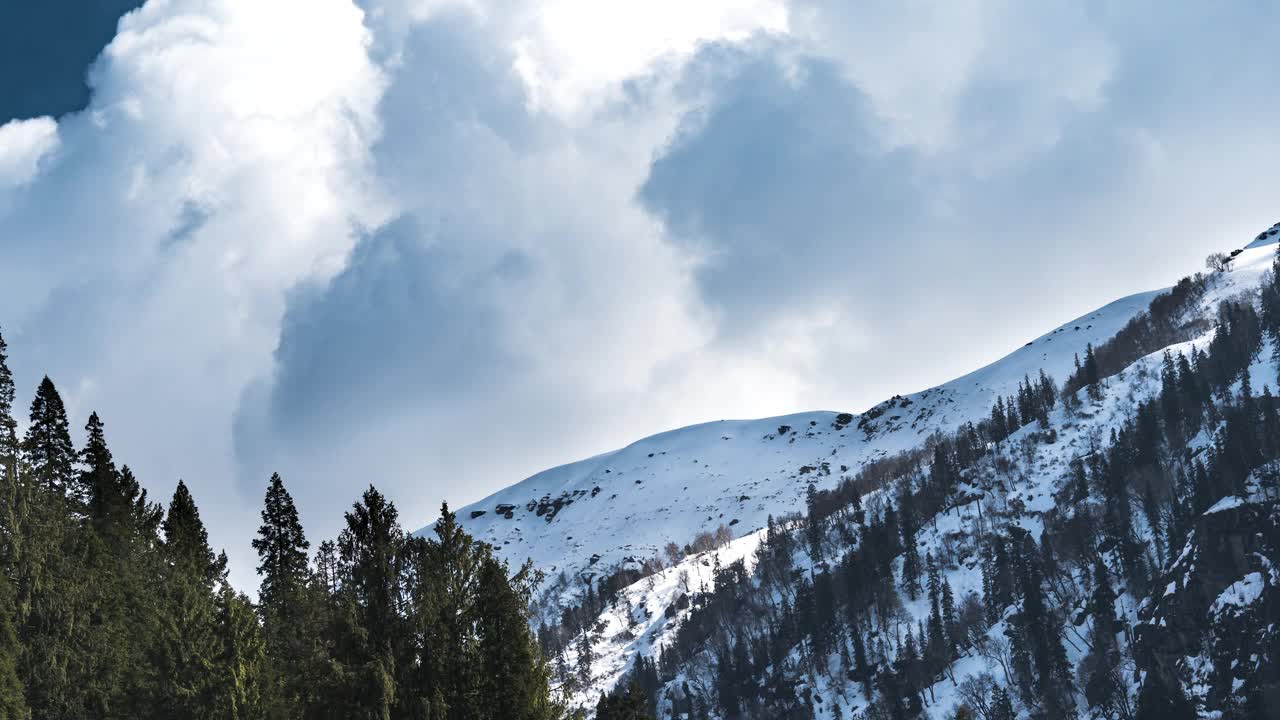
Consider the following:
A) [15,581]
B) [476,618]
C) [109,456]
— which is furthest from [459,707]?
[109,456]

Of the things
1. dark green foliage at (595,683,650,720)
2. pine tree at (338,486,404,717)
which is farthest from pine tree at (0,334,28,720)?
dark green foliage at (595,683,650,720)

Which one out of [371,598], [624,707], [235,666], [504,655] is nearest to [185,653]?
[235,666]

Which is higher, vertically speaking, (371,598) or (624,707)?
(371,598)

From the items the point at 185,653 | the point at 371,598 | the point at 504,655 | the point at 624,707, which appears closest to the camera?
the point at 371,598

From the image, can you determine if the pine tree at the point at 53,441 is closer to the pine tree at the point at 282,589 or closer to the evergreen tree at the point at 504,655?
the pine tree at the point at 282,589

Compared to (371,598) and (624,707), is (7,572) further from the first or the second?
(624,707)

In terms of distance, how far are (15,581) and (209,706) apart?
13786 mm

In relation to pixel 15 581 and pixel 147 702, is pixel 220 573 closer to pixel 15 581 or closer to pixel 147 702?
pixel 15 581

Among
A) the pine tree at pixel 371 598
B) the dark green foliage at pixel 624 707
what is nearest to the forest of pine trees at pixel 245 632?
the pine tree at pixel 371 598

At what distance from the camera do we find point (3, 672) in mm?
43156

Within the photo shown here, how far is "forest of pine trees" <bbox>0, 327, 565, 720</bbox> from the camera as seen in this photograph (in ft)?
A: 120

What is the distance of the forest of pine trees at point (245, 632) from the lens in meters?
36.7

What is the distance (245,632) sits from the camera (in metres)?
43.6

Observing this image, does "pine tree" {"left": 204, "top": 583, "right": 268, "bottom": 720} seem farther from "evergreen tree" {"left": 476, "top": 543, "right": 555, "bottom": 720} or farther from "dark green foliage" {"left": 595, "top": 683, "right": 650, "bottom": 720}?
"dark green foliage" {"left": 595, "top": 683, "right": 650, "bottom": 720}
